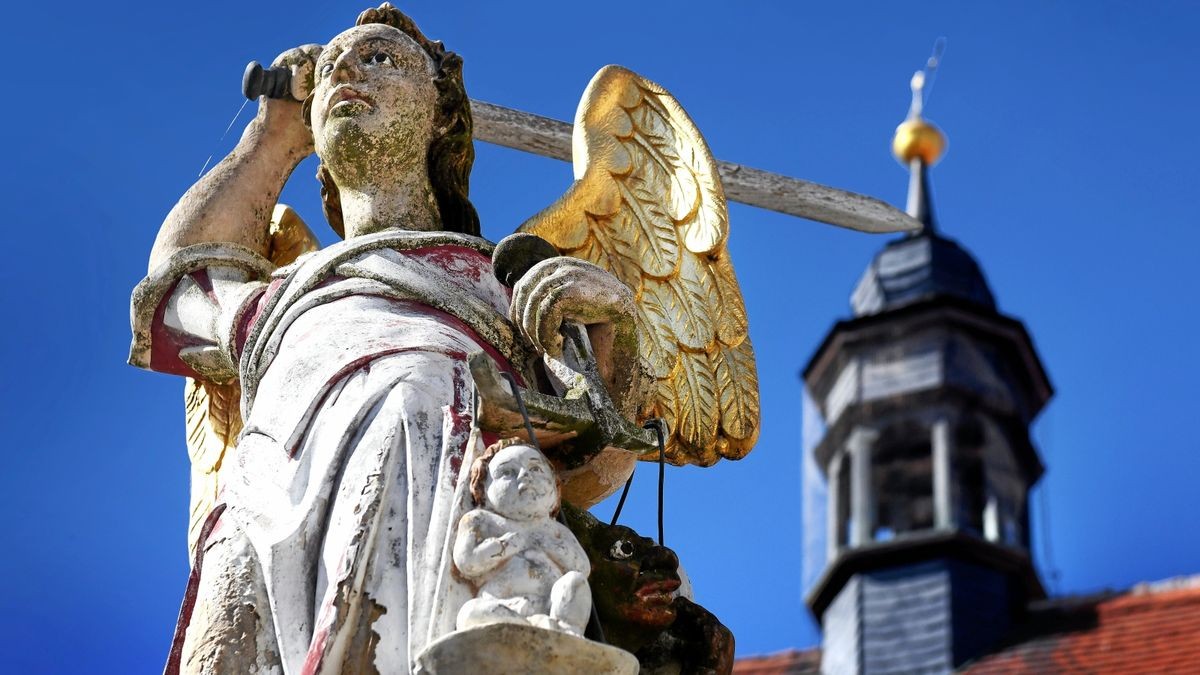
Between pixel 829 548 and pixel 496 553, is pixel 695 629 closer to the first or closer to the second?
pixel 496 553

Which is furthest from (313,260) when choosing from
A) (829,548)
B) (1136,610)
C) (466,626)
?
(829,548)

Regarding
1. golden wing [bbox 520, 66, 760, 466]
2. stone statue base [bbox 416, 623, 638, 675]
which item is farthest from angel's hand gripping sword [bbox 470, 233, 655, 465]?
stone statue base [bbox 416, 623, 638, 675]

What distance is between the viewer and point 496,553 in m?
7.18

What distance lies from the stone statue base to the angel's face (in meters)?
1.93

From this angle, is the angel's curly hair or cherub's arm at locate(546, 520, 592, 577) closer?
cherub's arm at locate(546, 520, 592, 577)

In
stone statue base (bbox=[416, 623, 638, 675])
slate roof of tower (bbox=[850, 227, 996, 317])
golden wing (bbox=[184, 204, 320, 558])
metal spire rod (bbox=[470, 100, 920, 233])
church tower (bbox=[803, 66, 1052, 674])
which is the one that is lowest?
stone statue base (bbox=[416, 623, 638, 675])

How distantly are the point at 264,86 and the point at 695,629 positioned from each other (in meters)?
2.20

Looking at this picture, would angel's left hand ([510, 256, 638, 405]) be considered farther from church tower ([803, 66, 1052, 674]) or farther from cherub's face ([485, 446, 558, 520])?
church tower ([803, 66, 1052, 674])

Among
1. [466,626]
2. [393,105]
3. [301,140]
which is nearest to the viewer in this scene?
[466,626]

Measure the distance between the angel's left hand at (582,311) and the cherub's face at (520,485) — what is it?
22.2 inches

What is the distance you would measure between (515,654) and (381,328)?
123 cm

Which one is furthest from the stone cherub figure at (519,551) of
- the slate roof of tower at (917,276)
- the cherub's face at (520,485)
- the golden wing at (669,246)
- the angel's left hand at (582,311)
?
the slate roof of tower at (917,276)

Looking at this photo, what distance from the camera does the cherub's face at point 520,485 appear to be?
286 inches

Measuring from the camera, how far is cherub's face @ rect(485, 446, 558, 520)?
7.26 m
